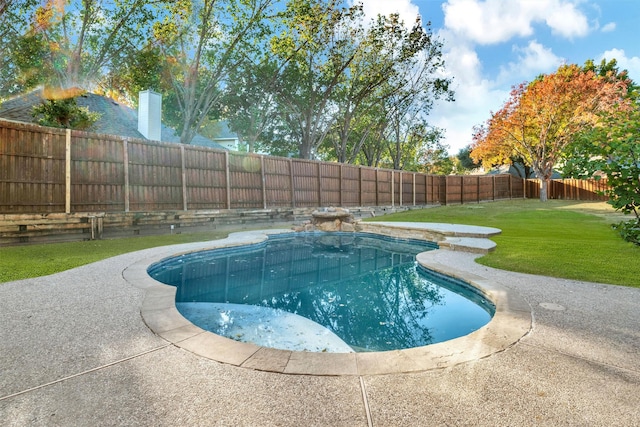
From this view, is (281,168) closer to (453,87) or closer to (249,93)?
(249,93)

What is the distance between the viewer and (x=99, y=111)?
1513 centimetres

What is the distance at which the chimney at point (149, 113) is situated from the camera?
49.6 ft

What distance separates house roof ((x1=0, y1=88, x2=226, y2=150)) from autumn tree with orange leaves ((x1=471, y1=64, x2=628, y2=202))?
2127 centimetres

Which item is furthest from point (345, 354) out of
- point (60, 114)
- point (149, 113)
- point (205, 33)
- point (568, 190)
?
point (568, 190)

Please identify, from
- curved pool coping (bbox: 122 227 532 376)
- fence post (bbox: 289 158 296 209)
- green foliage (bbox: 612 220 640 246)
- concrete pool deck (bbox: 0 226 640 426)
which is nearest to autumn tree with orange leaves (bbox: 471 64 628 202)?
green foliage (bbox: 612 220 640 246)

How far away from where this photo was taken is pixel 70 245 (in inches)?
260

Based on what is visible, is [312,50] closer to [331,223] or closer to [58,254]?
[331,223]

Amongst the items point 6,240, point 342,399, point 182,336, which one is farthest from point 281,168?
point 342,399

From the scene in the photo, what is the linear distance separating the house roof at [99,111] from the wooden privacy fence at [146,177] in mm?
5488

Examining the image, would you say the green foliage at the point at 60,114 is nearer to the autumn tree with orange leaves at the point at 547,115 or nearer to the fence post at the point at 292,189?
the fence post at the point at 292,189

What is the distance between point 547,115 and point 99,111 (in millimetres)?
24502

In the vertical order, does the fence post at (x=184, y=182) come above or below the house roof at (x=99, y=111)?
below

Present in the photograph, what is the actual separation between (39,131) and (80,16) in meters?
7.49

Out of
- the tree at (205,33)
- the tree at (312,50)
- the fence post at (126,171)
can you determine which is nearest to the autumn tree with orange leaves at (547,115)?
the tree at (312,50)
